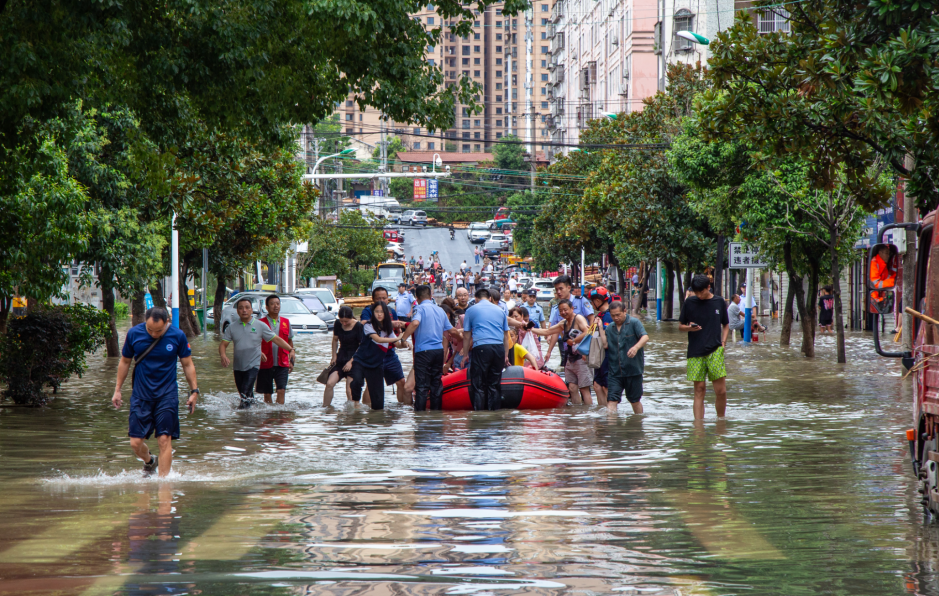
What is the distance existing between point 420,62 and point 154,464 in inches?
226

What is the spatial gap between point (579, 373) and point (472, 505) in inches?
336

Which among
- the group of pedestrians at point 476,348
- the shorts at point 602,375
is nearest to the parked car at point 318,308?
the group of pedestrians at point 476,348

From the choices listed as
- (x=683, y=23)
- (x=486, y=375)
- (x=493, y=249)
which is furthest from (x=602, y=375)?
(x=493, y=249)

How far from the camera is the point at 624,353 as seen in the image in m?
15.2

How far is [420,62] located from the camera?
547 inches

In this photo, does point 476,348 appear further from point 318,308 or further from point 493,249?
point 493,249

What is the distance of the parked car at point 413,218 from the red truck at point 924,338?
120711 mm

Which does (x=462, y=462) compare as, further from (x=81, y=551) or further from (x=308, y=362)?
(x=308, y=362)

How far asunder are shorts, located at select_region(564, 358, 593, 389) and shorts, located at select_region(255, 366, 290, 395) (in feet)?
13.4

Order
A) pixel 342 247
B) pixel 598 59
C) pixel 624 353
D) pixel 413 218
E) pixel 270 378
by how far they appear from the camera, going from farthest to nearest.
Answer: pixel 413 218, pixel 598 59, pixel 342 247, pixel 270 378, pixel 624 353

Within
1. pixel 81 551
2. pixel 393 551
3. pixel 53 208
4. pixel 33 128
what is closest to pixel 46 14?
pixel 33 128

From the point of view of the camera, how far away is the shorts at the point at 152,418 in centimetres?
1034

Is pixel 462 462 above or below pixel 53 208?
below

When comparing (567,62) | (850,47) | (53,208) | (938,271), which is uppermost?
(567,62)
